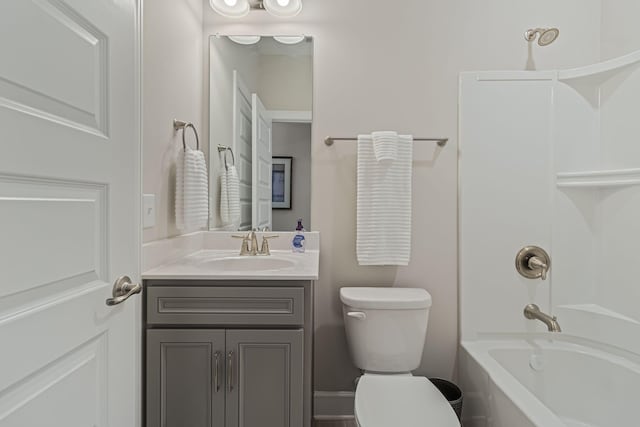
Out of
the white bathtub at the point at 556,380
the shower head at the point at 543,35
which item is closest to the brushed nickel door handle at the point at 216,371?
the white bathtub at the point at 556,380

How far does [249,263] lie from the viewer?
1.88m

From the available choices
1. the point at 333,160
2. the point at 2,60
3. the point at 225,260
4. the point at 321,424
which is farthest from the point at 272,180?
the point at 2,60

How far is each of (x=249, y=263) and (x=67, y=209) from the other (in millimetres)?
1065

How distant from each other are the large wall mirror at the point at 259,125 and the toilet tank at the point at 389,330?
58 cm

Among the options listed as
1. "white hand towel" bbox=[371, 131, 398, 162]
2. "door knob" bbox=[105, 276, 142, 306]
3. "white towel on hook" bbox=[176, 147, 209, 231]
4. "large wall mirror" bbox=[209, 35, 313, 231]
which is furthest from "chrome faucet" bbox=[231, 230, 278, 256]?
"door knob" bbox=[105, 276, 142, 306]

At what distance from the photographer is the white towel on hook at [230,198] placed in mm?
2113

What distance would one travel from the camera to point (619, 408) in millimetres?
Answer: 1734

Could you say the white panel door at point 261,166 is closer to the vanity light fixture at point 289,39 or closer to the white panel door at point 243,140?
the white panel door at point 243,140

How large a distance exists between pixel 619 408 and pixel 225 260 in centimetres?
192

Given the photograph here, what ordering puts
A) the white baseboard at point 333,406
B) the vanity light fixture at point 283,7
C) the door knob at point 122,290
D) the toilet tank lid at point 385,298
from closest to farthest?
1. the door knob at point 122,290
2. the toilet tank lid at point 385,298
3. the vanity light fixture at point 283,7
4. the white baseboard at point 333,406

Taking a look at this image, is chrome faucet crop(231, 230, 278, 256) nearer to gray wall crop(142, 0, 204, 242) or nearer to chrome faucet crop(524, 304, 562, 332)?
gray wall crop(142, 0, 204, 242)

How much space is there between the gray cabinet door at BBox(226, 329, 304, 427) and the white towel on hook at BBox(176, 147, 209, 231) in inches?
23.3

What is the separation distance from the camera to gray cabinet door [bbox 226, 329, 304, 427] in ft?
4.55

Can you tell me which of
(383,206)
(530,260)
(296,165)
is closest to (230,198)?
(296,165)
